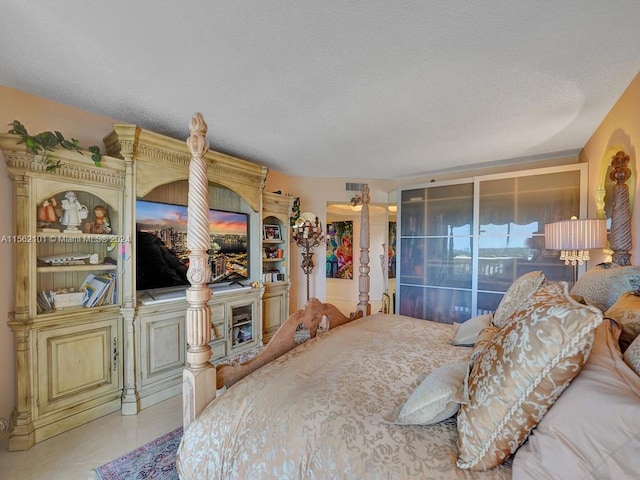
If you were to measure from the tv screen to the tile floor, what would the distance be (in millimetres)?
1061

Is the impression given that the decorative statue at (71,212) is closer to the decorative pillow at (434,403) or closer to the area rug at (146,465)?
the area rug at (146,465)

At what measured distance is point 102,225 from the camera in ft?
7.70

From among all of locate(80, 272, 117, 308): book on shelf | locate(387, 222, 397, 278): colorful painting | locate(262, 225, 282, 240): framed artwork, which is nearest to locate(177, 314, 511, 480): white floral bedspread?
locate(80, 272, 117, 308): book on shelf

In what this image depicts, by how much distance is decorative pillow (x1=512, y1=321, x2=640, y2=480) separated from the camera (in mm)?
646

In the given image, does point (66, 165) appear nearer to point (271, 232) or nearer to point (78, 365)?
point (78, 365)

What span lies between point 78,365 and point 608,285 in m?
3.51

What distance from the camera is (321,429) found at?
1039mm

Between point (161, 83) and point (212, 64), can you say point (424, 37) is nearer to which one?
point (212, 64)

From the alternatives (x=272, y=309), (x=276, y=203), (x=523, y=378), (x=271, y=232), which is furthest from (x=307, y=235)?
(x=523, y=378)

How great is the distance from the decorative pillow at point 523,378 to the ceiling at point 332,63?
4.44 ft

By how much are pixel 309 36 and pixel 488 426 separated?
182 cm

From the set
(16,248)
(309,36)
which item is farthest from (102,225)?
(309,36)

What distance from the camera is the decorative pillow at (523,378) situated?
78 cm

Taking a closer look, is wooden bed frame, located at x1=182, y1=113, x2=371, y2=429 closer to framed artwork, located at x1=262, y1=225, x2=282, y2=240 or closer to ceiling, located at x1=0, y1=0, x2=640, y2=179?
ceiling, located at x1=0, y1=0, x2=640, y2=179
